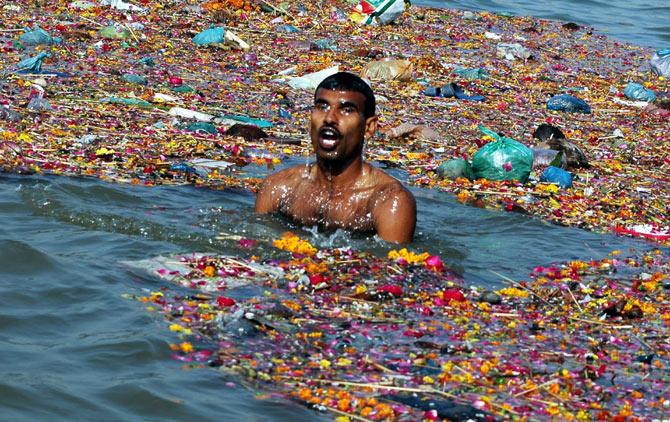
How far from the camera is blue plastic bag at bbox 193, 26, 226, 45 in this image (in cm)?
1363

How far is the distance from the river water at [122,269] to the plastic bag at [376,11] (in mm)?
7306

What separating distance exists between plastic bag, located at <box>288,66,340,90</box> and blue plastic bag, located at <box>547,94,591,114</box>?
2485 mm

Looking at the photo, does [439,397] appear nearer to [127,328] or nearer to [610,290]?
[127,328]

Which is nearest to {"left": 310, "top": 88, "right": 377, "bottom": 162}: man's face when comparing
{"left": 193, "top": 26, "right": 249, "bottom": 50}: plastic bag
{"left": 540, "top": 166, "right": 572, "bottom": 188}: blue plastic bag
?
{"left": 540, "top": 166, "right": 572, "bottom": 188}: blue plastic bag

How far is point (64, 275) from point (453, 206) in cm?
356

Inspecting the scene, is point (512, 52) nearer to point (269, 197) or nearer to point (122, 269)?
point (269, 197)

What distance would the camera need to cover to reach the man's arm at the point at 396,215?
7.00 metres

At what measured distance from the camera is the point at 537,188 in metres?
9.23

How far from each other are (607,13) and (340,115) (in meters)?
16.8

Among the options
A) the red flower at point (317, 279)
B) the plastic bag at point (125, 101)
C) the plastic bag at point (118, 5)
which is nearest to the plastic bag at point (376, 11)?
the plastic bag at point (118, 5)

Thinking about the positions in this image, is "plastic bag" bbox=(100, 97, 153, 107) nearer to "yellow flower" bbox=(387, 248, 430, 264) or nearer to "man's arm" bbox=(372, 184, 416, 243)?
"man's arm" bbox=(372, 184, 416, 243)

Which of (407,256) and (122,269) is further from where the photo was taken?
(407,256)

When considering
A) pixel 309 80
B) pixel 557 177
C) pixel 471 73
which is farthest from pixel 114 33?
pixel 557 177

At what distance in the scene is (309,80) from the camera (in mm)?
12203
